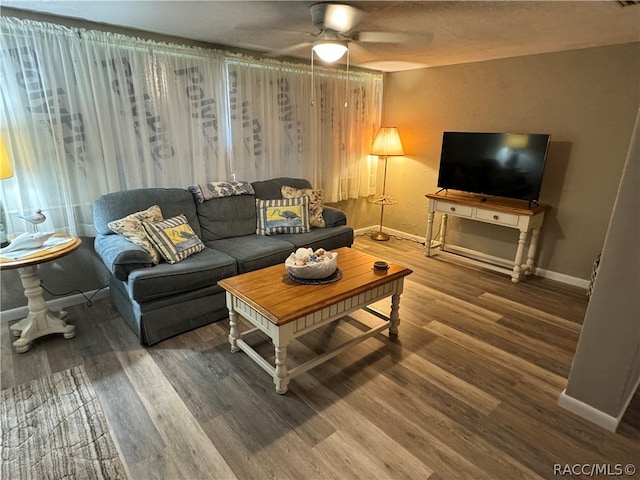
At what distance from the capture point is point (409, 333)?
271cm

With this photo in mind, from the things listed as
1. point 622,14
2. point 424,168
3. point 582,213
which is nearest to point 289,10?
point 622,14

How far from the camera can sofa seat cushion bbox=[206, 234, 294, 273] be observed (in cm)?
292

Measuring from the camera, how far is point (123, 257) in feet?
7.89

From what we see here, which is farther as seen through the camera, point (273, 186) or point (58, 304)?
point (273, 186)

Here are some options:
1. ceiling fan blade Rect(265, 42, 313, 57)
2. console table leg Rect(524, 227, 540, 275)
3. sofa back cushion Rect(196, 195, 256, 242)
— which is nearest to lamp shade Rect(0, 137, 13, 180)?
sofa back cushion Rect(196, 195, 256, 242)

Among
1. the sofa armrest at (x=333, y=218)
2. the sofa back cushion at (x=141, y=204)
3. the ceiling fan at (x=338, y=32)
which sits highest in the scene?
the ceiling fan at (x=338, y=32)

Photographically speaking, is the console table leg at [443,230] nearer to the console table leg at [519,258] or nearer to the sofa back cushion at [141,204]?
the console table leg at [519,258]

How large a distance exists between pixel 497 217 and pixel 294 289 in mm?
2482

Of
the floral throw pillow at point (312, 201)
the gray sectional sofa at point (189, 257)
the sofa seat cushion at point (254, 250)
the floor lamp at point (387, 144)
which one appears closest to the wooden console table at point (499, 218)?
the floor lamp at point (387, 144)

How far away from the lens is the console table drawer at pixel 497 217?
352 cm

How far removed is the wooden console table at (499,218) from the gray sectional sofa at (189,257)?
123 cm

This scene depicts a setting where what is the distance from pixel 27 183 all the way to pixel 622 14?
13.7 ft

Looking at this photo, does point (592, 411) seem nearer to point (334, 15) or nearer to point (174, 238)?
point (334, 15)

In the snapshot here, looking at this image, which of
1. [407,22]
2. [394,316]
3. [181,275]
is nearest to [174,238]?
[181,275]
